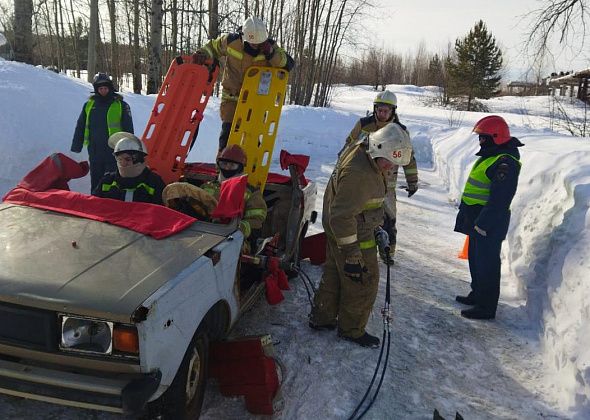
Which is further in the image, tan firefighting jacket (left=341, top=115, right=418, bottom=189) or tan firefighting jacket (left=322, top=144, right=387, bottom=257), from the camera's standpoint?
tan firefighting jacket (left=341, top=115, right=418, bottom=189)

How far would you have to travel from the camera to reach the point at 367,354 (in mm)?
3939

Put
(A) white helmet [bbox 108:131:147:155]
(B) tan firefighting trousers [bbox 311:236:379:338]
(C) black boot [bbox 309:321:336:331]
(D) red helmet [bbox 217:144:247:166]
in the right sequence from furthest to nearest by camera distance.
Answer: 1. (C) black boot [bbox 309:321:336:331]
2. (D) red helmet [bbox 217:144:247:166]
3. (B) tan firefighting trousers [bbox 311:236:379:338]
4. (A) white helmet [bbox 108:131:147:155]

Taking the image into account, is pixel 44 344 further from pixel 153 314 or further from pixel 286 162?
pixel 286 162

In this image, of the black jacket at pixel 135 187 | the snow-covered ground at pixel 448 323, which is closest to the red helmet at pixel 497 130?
the snow-covered ground at pixel 448 323

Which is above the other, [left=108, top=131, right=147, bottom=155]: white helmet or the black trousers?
[left=108, top=131, right=147, bottom=155]: white helmet

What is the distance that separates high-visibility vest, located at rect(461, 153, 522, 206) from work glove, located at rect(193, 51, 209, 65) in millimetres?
3186

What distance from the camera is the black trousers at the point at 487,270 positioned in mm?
4676

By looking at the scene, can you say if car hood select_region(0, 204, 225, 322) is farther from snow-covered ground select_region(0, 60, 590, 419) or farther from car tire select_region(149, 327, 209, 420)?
snow-covered ground select_region(0, 60, 590, 419)

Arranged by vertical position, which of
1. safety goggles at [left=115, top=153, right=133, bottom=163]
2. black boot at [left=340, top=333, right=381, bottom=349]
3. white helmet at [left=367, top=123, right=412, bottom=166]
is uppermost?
white helmet at [left=367, top=123, right=412, bottom=166]

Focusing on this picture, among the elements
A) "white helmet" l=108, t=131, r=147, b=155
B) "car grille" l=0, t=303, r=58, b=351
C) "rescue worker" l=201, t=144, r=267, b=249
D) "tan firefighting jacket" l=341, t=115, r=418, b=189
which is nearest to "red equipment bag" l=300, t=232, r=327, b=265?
"tan firefighting jacket" l=341, t=115, r=418, b=189

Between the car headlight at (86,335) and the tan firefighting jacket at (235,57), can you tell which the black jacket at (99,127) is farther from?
the car headlight at (86,335)

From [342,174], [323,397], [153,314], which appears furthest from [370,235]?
[153,314]

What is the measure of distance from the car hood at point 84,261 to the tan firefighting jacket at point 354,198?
93cm

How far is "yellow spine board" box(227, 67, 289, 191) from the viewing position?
5.52m
